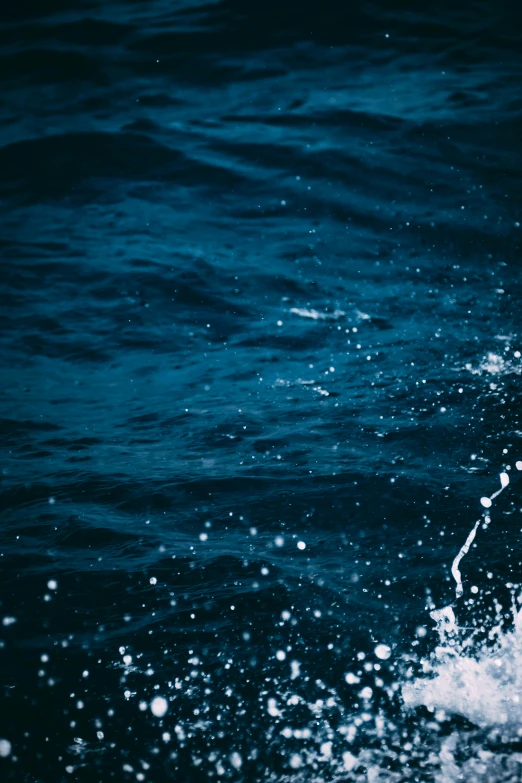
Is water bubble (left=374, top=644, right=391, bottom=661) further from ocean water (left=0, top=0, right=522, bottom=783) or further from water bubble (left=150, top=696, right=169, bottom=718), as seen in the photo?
water bubble (left=150, top=696, right=169, bottom=718)

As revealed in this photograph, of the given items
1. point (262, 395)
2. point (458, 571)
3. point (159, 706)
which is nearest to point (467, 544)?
point (458, 571)

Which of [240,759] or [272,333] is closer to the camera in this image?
[240,759]

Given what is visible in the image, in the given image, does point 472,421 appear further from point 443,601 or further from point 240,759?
point 240,759

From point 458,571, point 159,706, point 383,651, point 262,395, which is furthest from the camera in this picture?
point 262,395

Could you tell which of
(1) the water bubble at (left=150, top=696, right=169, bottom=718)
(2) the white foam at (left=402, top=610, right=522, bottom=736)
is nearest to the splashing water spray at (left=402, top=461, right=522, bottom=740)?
(2) the white foam at (left=402, top=610, right=522, bottom=736)

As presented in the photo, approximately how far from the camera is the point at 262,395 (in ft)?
15.3

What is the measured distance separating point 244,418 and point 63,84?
6.74 meters

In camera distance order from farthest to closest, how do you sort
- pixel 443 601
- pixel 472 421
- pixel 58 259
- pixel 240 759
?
pixel 58 259 → pixel 472 421 → pixel 443 601 → pixel 240 759

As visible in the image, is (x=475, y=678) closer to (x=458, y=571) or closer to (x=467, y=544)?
(x=458, y=571)

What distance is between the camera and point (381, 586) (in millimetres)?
3094

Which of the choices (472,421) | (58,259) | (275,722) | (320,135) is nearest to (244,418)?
(472,421)

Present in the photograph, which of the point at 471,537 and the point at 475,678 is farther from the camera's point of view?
the point at 471,537

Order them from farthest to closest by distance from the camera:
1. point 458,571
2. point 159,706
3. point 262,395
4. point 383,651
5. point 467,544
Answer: point 262,395
point 467,544
point 458,571
point 383,651
point 159,706

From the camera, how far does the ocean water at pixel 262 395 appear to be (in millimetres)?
2615
